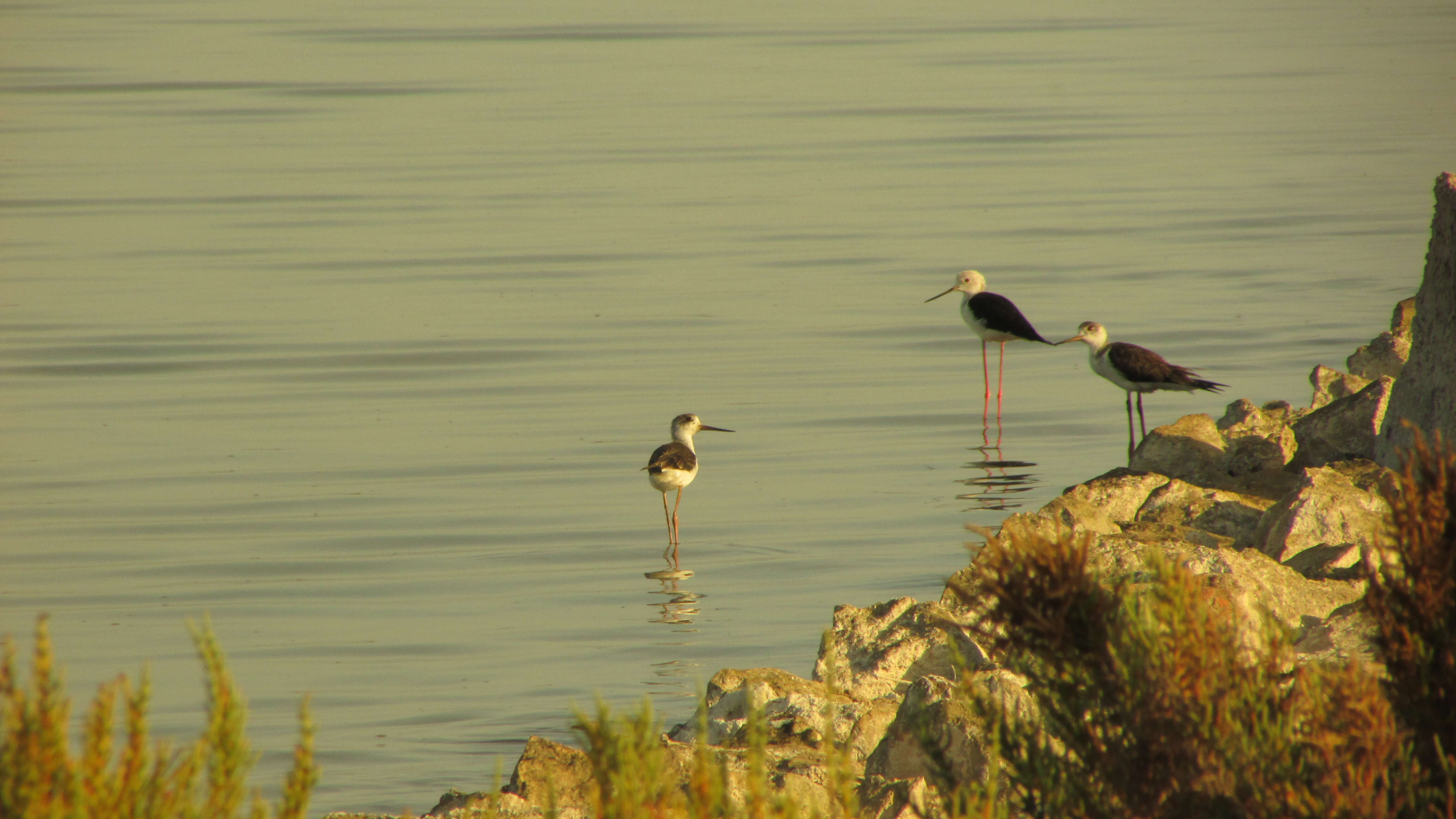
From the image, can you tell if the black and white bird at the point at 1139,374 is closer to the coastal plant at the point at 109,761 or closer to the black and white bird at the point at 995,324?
the black and white bird at the point at 995,324

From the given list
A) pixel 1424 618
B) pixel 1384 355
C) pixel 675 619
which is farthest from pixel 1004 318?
pixel 1424 618

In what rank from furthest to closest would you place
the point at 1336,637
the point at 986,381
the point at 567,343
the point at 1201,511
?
the point at 567,343 → the point at 986,381 → the point at 1201,511 → the point at 1336,637

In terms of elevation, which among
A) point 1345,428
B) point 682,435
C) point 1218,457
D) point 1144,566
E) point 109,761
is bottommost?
point 109,761

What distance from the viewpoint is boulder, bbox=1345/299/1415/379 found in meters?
11.3

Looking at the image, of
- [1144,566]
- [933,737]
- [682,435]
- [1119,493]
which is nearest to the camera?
[933,737]

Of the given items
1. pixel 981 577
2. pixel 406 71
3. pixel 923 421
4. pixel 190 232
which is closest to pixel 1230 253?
pixel 923 421

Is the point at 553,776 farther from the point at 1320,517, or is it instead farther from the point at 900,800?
the point at 1320,517

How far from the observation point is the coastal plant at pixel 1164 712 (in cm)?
322

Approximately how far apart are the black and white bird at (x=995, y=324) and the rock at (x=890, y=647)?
30.9 feet

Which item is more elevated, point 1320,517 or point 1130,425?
point 1130,425

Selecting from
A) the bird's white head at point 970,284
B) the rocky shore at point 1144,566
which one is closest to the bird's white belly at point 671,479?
the rocky shore at point 1144,566

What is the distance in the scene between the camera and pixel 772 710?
19.4ft

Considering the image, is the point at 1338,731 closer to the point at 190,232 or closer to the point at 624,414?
the point at 624,414

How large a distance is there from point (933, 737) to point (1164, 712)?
119 cm
